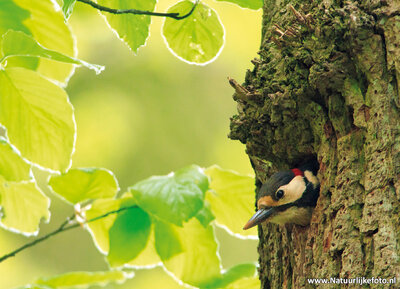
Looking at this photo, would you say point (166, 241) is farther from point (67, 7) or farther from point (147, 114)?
point (147, 114)

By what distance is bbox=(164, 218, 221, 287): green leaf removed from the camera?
1.86 meters

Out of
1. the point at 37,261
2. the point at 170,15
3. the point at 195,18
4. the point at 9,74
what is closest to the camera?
the point at 9,74

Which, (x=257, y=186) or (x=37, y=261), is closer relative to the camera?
(x=257, y=186)

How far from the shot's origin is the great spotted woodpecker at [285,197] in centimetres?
182

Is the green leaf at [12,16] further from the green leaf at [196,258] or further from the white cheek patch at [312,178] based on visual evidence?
the white cheek patch at [312,178]

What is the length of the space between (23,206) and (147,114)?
3771 mm

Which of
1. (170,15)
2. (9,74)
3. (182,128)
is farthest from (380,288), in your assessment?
(182,128)

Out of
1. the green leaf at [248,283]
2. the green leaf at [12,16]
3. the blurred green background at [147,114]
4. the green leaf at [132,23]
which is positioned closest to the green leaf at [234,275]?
the green leaf at [248,283]

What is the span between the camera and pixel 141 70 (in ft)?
18.6

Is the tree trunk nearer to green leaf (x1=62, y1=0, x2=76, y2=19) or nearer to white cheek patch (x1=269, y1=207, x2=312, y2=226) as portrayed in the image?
white cheek patch (x1=269, y1=207, x2=312, y2=226)

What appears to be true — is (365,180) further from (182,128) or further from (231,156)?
(182,128)

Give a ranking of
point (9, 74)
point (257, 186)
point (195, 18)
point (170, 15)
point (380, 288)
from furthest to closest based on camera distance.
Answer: point (257, 186) < point (195, 18) < point (170, 15) < point (9, 74) < point (380, 288)

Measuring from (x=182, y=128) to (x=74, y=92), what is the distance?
3.75 feet

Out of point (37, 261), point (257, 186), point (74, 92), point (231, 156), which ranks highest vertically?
point (74, 92)
